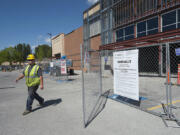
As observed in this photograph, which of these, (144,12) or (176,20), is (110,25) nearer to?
(144,12)

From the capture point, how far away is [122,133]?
2.98 m

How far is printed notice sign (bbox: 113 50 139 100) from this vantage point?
4.15 metres

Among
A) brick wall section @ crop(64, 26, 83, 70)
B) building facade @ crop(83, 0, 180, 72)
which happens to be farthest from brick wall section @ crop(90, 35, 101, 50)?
brick wall section @ crop(64, 26, 83, 70)

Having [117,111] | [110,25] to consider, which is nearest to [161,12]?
[110,25]

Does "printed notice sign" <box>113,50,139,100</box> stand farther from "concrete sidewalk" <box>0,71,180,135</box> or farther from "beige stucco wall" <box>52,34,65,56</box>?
"beige stucco wall" <box>52,34,65,56</box>

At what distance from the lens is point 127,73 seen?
4.43 meters

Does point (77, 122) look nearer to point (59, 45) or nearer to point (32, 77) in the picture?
point (32, 77)

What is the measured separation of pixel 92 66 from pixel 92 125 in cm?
259

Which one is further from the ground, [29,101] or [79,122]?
[29,101]

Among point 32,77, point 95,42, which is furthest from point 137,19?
point 32,77

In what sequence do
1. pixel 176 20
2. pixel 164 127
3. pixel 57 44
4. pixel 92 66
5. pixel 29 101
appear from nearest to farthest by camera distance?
pixel 164 127 < pixel 29 101 < pixel 92 66 < pixel 176 20 < pixel 57 44

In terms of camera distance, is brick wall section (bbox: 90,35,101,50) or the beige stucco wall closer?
brick wall section (bbox: 90,35,101,50)

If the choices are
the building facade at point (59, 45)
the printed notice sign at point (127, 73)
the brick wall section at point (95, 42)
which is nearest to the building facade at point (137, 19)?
the brick wall section at point (95, 42)

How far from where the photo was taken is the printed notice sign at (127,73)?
415cm
